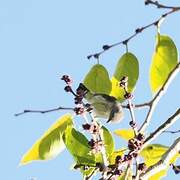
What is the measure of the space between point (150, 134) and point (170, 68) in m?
0.27

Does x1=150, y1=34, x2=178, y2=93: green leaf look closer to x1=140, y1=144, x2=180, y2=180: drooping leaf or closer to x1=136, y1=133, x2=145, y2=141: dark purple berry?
x1=140, y1=144, x2=180, y2=180: drooping leaf

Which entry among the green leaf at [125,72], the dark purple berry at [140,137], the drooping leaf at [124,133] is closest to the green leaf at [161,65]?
the green leaf at [125,72]

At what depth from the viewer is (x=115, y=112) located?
1706 mm

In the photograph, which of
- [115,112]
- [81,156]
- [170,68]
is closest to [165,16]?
[170,68]

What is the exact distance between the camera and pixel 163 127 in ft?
5.34

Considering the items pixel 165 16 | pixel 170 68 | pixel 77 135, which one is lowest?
pixel 77 135

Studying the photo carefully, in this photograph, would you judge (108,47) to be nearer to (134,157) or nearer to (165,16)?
(165,16)

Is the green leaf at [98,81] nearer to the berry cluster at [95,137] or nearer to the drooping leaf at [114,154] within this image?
the drooping leaf at [114,154]

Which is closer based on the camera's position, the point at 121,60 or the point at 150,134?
the point at 150,134

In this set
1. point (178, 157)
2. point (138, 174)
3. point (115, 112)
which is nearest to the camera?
point (138, 174)

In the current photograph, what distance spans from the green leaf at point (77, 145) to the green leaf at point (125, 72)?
0.15 metres

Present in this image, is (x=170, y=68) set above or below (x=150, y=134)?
above

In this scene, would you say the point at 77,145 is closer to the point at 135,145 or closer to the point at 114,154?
the point at 114,154

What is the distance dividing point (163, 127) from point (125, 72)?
0.27 metres
